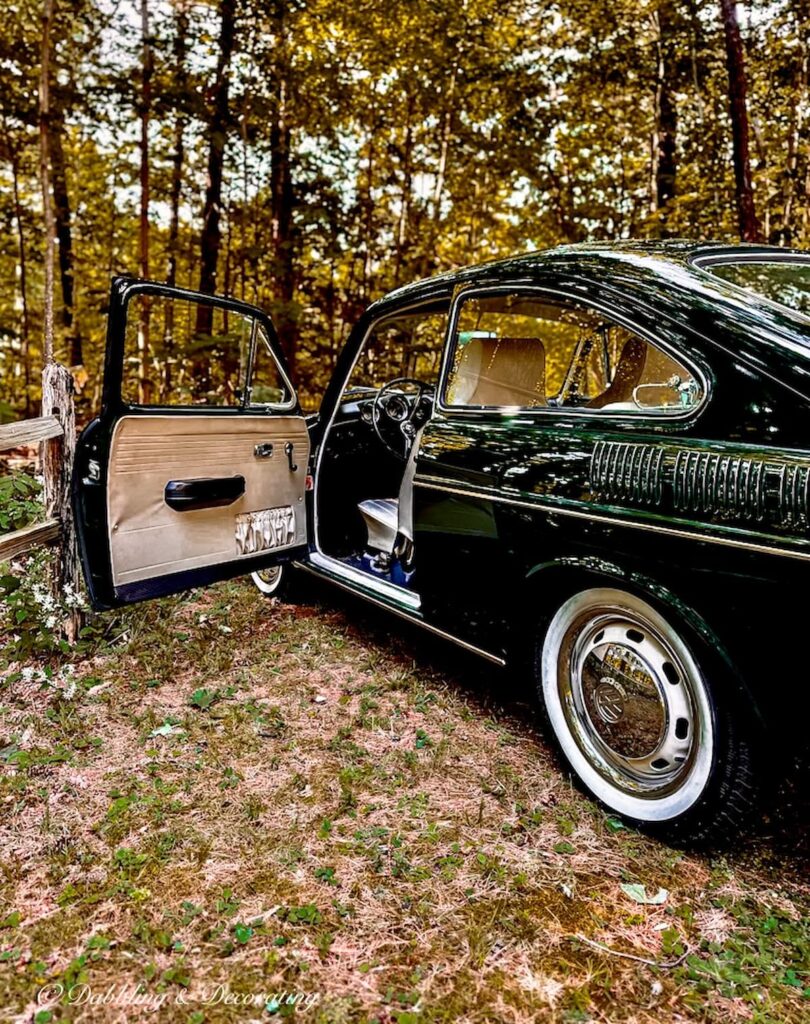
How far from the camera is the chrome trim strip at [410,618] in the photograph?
277cm

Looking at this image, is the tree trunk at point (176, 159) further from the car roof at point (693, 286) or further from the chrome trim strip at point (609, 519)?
the car roof at point (693, 286)

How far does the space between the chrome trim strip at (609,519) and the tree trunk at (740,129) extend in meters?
5.47

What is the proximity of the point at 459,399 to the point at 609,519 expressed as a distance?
3.71 feet

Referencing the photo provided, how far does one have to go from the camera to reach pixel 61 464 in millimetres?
3406

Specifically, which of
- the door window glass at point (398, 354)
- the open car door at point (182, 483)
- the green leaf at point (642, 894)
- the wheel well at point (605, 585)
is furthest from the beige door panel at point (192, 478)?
the door window glass at point (398, 354)

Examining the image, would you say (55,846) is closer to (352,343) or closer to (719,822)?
(719,822)

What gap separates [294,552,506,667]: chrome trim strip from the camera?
2.77m

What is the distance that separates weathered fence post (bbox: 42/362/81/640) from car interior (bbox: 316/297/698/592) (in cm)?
132

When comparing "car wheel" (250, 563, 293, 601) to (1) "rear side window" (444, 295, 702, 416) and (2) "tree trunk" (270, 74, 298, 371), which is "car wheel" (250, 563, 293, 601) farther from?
(2) "tree trunk" (270, 74, 298, 371)

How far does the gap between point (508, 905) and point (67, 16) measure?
11780 millimetres

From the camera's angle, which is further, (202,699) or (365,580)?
(365,580)

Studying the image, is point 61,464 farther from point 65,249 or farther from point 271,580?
point 65,249

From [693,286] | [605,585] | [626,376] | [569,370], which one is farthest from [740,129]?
[605,585]

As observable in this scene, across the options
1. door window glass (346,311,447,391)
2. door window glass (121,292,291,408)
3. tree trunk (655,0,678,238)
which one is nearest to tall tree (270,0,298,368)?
door window glass (121,292,291,408)
